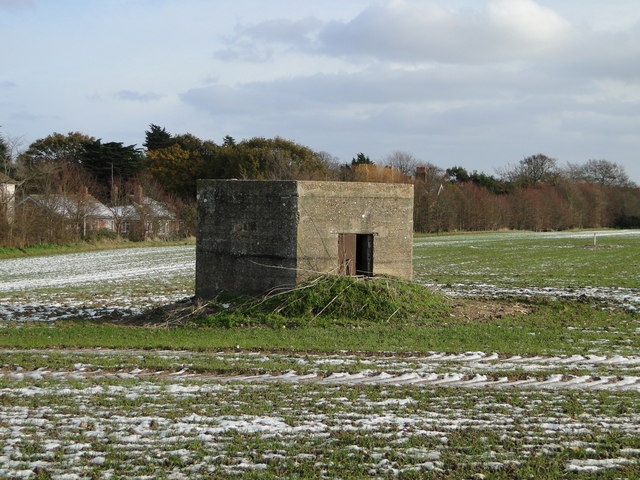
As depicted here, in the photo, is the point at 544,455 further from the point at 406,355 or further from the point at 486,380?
the point at 406,355

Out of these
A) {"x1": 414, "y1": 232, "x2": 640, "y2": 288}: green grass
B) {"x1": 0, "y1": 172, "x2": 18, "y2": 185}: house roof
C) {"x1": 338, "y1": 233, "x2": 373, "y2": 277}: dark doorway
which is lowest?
{"x1": 414, "y1": 232, "x2": 640, "y2": 288}: green grass

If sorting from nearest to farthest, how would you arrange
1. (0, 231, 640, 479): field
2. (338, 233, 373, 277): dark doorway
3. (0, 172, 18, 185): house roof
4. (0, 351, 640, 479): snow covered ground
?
(0, 351, 640, 479): snow covered ground
(0, 231, 640, 479): field
(338, 233, 373, 277): dark doorway
(0, 172, 18, 185): house roof

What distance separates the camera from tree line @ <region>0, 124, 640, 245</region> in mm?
67500

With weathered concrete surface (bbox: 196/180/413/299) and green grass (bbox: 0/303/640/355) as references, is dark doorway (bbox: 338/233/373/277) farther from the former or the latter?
green grass (bbox: 0/303/640/355)

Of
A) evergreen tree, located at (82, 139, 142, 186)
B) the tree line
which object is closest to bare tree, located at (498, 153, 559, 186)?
the tree line

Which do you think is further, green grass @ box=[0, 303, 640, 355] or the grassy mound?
the grassy mound

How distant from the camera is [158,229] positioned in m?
61.5

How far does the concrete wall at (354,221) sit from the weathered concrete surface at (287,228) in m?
0.02

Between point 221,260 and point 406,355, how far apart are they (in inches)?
281

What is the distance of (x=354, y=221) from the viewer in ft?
59.1

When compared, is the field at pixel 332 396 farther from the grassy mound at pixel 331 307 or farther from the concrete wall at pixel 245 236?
the concrete wall at pixel 245 236

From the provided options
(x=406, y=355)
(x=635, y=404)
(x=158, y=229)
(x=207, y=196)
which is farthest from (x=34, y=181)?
(x=635, y=404)

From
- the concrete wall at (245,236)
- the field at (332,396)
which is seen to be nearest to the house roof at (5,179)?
the field at (332,396)

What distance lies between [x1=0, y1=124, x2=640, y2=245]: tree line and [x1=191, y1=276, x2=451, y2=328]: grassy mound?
36.5 metres
